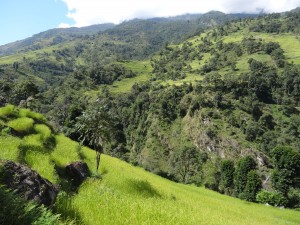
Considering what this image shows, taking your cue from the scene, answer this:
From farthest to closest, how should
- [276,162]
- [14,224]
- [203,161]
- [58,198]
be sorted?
1. [203,161]
2. [276,162]
3. [58,198]
4. [14,224]

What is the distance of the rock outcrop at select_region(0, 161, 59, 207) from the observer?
10786mm

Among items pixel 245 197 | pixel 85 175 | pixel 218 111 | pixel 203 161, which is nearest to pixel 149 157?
pixel 203 161

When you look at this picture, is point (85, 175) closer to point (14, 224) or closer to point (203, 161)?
point (14, 224)

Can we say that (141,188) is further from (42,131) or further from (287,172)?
(287,172)

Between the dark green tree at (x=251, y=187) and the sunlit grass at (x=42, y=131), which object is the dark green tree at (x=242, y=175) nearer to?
the dark green tree at (x=251, y=187)

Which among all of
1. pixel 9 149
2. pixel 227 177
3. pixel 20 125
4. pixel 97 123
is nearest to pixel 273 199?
pixel 227 177

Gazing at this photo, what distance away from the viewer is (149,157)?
610 feet

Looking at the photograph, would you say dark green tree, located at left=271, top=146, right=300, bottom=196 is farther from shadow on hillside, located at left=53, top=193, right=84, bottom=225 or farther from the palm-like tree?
shadow on hillside, located at left=53, top=193, right=84, bottom=225

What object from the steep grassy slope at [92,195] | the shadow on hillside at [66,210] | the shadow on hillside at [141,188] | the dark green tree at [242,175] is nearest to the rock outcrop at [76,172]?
the steep grassy slope at [92,195]

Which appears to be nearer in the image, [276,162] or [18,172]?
[18,172]

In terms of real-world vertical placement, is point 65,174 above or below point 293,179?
above

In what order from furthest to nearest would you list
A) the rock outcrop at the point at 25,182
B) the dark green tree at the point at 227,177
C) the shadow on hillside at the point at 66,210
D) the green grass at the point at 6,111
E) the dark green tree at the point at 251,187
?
the dark green tree at the point at 227,177, the dark green tree at the point at 251,187, the green grass at the point at 6,111, the shadow on hillside at the point at 66,210, the rock outcrop at the point at 25,182

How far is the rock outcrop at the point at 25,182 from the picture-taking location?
10.8 m

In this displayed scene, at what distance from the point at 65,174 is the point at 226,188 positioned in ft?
301
